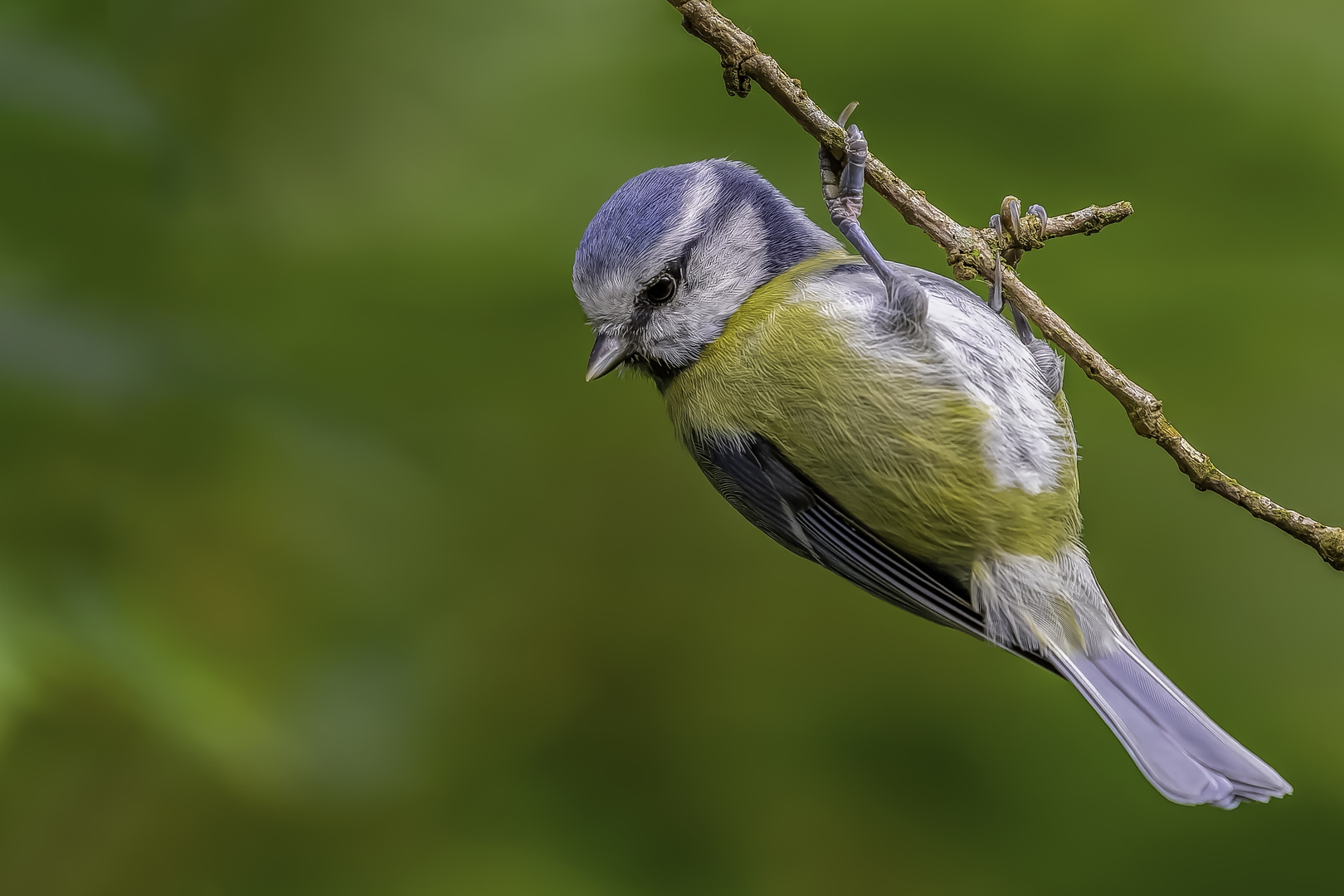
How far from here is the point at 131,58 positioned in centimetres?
192

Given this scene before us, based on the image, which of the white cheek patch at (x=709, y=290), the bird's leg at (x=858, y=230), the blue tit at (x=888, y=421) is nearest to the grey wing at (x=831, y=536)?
the blue tit at (x=888, y=421)

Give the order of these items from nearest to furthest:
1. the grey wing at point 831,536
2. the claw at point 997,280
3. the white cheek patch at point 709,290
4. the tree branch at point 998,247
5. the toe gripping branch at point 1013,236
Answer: the tree branch at point 998,247 < the claw at point 997,280 < the toe gripping branch at point 1013,236 < the grey wing at point 831,536 < the white cheek patch at point 709,290

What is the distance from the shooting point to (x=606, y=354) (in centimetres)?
160

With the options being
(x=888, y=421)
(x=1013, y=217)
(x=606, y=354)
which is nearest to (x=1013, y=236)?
(x=1013, y=217)

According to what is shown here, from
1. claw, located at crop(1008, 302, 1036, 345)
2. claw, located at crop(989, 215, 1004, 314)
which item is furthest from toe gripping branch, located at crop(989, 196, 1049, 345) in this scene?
claw, located at crop(1008, 302, 1036, 345)

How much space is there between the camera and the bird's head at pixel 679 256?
155cm

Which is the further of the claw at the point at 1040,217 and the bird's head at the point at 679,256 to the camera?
the bird's head at the point at 679,256

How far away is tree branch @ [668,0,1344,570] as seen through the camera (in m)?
1.18

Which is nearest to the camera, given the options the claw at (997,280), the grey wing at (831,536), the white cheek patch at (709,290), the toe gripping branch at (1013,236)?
the claw at (997,280)

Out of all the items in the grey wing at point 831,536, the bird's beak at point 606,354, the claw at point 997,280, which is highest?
the claw at point 997,280

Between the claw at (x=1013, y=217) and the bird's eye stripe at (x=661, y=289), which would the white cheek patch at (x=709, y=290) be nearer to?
the bird's eye stripe at (x=661, y=289)

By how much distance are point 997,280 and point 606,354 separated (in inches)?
22.4

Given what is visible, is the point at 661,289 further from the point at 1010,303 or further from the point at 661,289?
the point at 1010,303

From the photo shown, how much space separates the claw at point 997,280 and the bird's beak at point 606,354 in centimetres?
53
